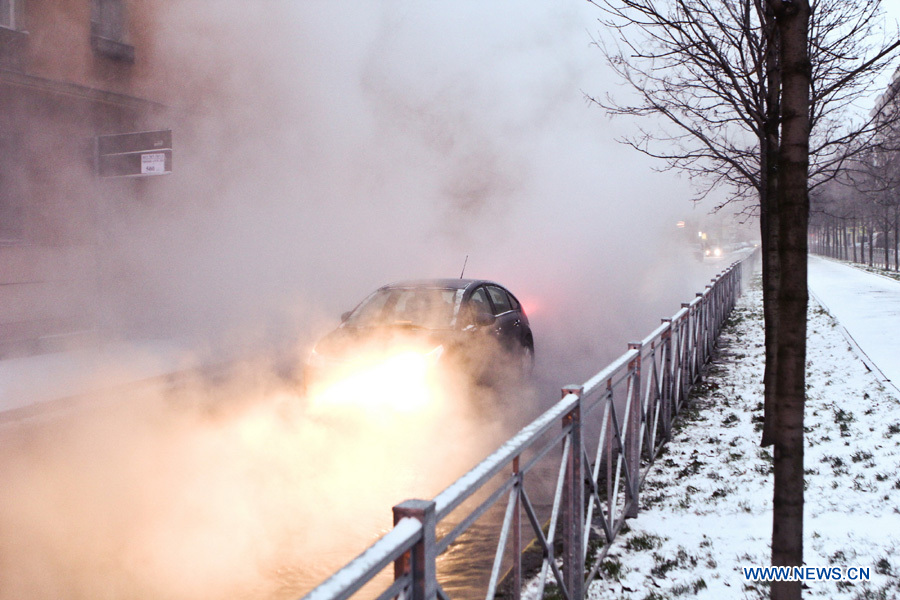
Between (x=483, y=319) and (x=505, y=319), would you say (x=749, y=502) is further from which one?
(x=505, y=319)

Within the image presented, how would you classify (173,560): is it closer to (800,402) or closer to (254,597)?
(254,597)

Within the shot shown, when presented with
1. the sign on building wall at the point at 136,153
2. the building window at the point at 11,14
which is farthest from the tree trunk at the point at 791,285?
the building window at the point at 11,14

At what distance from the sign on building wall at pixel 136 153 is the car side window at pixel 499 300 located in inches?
159

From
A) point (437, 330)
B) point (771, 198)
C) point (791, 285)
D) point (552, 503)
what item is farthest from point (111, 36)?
point (791, 285)

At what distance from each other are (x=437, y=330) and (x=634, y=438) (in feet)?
7.21

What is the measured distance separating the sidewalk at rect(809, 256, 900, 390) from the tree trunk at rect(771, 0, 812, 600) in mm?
4139

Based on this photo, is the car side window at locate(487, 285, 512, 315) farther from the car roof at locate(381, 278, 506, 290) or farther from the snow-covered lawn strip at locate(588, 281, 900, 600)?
the snow-covered lawn strip at locate(588, 281, 900, 600)

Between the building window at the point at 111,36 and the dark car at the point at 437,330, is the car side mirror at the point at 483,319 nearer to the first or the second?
the dark car at the point at 437,330

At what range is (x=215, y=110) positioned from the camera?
9945mm

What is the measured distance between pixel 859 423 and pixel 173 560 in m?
4.47

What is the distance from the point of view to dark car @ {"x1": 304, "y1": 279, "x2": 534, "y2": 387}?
5211 mm

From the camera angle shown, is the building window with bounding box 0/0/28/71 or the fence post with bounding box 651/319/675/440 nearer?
the fence post with bounding box 651/319/675/440

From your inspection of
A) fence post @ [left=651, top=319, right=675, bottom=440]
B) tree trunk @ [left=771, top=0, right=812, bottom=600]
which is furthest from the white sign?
tree trunk @ [left=771, top=0, right=812, bottom=600]

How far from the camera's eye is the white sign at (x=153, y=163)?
26.4 feet
